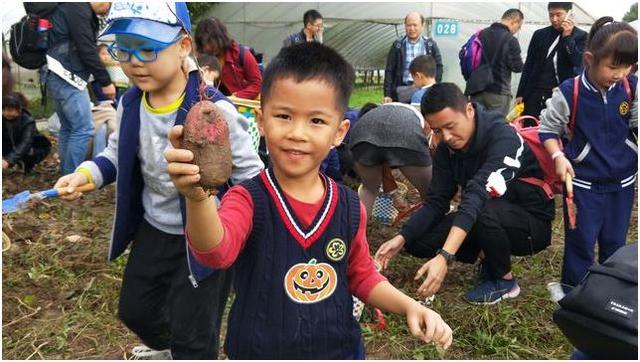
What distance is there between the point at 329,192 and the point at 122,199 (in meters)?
0.92

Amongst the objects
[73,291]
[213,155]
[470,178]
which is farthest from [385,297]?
[73,291]

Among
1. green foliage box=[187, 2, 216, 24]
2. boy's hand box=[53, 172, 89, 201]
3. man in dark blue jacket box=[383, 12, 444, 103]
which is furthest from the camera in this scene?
green foliage box=[187, 2, 216, 24]

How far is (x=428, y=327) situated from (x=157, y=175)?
113 centimetres

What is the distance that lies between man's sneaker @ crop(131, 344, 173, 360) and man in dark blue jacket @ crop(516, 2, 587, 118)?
159 inches

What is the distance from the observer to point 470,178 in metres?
3.05

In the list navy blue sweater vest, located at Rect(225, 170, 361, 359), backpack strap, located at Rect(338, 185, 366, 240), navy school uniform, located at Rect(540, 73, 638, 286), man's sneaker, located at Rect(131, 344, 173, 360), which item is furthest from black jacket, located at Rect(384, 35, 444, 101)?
navy blue sweater vest, located at Rect(225, 170, 361, 359)

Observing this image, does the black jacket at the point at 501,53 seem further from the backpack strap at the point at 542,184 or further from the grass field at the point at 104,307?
the backpack strap at the point at 542,184

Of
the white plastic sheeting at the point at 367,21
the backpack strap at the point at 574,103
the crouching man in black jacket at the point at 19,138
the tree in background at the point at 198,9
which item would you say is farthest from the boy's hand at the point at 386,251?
the tree in background at the point at 198,9

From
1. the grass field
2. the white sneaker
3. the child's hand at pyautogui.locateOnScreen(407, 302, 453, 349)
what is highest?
the child's hand at pyautogui.locateOnScreen(407, 302, 453, 349)

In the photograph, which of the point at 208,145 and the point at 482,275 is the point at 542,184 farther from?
the point at 208,145

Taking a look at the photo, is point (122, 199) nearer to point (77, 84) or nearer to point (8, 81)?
point (8, 81)

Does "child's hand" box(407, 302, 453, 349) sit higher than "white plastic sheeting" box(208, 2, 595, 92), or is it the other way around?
"child's hand" box(407, 302, 453, 349)

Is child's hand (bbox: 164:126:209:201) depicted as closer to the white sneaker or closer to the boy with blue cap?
the boy with blue cap

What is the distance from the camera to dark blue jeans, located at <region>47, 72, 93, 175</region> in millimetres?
4770
